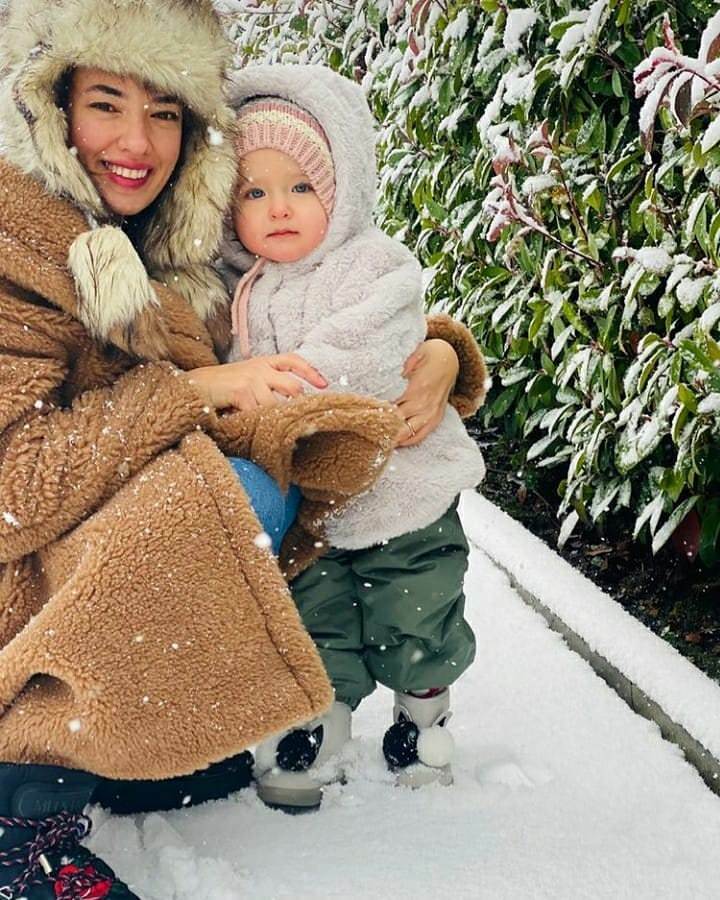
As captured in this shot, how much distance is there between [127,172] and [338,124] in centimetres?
40

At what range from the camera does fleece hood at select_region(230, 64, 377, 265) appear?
2002mm

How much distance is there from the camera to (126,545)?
1.57 metres

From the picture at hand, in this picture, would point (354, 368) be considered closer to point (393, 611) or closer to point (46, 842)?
point (393, 611)

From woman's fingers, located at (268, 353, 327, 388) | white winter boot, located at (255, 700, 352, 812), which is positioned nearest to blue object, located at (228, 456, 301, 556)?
woman's fingers, located at (268, 353, 327, 388)

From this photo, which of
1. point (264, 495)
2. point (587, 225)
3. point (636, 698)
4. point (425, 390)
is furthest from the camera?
point (587, 225)

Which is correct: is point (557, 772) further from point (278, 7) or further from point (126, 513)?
point (278, 7)

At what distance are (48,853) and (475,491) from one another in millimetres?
2670

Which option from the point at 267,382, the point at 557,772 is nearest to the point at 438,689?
the point at 557,772

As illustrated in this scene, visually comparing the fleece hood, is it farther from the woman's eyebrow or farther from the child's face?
the woman's eyebrow

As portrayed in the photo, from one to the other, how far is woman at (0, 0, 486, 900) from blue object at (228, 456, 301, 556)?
0.03 meters

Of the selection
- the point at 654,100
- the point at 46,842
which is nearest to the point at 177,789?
the point at 46,842

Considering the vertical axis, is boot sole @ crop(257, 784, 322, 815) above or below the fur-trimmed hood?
below

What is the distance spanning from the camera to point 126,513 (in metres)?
1.60

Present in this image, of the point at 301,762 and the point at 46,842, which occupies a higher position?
the point at 46,842
